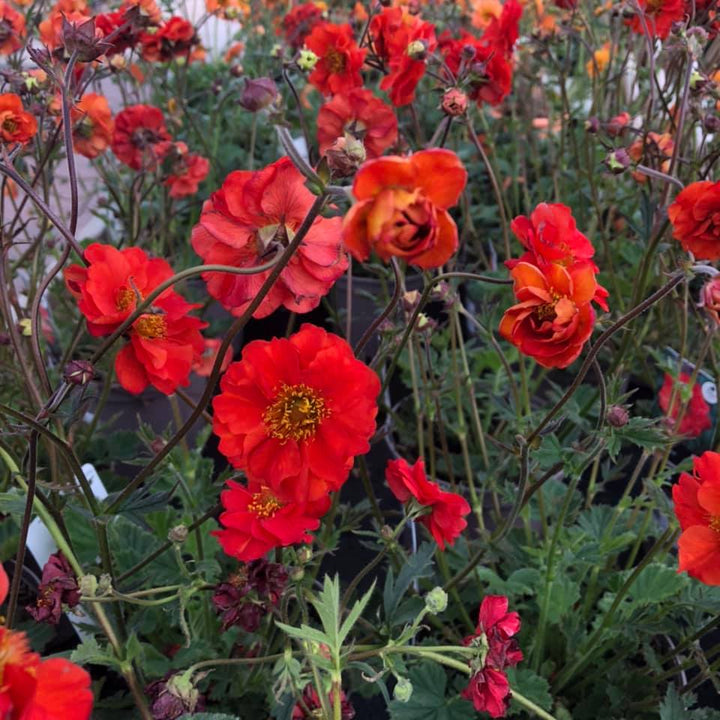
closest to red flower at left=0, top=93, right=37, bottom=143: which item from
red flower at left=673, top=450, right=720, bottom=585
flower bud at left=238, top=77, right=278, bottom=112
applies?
flower bud at left=238, top=77, right=278, bottom=112

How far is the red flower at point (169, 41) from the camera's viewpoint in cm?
132

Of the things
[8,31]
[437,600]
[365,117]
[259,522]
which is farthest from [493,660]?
[8,31]

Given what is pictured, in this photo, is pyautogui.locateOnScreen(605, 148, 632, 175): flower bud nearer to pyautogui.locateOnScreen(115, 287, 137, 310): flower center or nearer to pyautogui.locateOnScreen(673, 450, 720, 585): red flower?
pyautogui.locateOnScreen(673, 450, 720, 585): red flower

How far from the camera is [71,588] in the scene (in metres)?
0.55

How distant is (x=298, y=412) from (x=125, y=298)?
173 mm

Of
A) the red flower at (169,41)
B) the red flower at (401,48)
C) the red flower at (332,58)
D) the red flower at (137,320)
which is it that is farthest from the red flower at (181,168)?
the red flower at (137,320)

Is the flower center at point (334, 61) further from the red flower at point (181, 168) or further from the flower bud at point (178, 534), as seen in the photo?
the flower bud at point (178, 534)

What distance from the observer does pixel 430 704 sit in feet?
2.64

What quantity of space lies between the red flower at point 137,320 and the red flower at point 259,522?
3.9 inches

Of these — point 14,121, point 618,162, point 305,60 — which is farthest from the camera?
point 305,60

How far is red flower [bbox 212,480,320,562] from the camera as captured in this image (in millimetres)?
542

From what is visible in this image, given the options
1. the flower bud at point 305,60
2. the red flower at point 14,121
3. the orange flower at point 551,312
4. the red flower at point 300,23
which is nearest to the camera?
the orange flower at point 551,312

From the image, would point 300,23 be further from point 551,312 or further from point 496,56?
point 551,312

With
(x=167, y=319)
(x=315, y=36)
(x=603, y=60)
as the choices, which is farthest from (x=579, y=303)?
(x=603, y=60)
